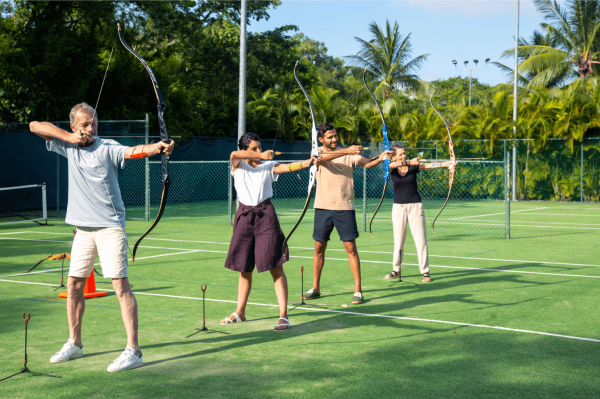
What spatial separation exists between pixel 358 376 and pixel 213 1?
103 ft

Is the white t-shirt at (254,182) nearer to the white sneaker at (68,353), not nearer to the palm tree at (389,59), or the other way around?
the white sneaker at (68,353)

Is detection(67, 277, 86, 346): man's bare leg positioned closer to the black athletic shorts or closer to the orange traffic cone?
the orange traffic cone

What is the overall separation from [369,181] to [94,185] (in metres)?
26.5

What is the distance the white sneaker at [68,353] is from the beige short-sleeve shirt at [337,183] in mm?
3452

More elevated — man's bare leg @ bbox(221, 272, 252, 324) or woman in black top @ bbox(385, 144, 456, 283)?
woman in black top @ bbox(385, 144, 456, 283)

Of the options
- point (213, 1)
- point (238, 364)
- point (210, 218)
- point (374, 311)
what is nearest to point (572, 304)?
point (374, 311)

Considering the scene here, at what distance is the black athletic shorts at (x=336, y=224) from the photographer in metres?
7.50

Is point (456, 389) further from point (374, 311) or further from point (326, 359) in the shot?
point (374, 311)

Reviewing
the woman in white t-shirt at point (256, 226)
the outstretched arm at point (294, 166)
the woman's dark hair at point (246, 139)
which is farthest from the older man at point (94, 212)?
the outstretched arm at point (294, 166)

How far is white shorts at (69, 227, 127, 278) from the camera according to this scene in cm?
501

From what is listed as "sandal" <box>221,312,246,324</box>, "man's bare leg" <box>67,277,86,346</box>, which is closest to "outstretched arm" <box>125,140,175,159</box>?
"man's bare leg" <box>67,277,86,346</box>

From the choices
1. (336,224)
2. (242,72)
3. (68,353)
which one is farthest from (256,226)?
(242,72)

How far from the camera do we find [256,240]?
629 centimetres

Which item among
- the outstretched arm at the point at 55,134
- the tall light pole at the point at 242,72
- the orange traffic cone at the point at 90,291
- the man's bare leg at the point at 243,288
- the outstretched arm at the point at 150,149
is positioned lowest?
the orange traffic cone at the point at 90,291
